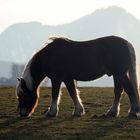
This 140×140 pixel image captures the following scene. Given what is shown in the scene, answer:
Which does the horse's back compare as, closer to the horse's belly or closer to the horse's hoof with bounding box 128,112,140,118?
the horse's belly

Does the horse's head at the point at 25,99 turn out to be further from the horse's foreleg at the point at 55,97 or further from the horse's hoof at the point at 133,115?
the horse's hoof at the point at 133,115

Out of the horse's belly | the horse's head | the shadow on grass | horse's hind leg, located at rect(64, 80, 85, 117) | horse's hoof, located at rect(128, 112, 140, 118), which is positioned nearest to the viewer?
the shadow on grass

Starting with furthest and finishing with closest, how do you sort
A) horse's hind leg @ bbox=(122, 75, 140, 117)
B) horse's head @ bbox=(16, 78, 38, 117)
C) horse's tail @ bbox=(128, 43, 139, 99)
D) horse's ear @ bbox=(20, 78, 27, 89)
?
horse's head @ bbox=(16, 78, 38, 117) → horse's ear @ bbox=(20, 78, 27, 89) → horse's tail @ bbox=(128, 43, 139, 99) → horse's hind leg @ bbox=(122, 75, 140, 117)

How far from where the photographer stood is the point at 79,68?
14.3 metres

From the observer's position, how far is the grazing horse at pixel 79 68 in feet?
44.7

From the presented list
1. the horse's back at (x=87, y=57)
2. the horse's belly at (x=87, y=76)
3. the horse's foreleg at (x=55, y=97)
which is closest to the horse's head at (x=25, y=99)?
the horse's foreleg at (x=55, y=97)

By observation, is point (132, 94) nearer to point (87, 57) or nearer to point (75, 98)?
point (87, 57)


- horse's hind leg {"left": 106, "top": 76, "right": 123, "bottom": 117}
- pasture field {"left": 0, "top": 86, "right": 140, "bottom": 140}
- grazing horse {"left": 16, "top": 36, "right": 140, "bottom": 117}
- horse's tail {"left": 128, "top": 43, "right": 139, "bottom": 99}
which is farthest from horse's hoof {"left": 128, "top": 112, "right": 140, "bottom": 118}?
horse's tail {"left": 128, "top": 43, "right": 139, "bottom": 99}

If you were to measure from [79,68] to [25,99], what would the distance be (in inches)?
85.9

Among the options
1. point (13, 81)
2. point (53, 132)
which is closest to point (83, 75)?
point (53, 132)

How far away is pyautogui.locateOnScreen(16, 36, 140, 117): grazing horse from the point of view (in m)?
13.6

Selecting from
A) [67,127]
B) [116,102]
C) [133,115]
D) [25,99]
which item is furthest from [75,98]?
[67,127]

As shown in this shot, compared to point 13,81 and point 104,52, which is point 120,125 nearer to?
point 104,52

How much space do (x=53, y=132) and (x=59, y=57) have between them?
409 cm
